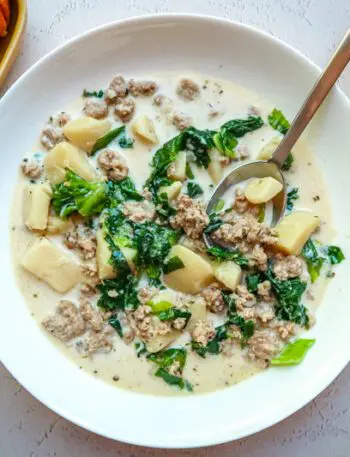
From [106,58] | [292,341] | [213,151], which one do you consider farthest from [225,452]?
[106,58]

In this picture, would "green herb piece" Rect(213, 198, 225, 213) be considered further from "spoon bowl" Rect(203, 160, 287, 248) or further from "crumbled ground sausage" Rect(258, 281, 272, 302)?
"crumbled ground sausage" Rect(258, 281, 272, 302)

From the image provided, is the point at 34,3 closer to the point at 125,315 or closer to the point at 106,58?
the point at 106,58

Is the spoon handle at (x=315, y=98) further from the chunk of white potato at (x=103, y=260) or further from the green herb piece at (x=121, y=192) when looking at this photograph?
the chunk of white potato at (x=103, y=260)

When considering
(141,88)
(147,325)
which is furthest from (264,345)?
(141,88)

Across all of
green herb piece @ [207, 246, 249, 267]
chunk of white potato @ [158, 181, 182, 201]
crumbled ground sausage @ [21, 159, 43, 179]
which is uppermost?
chunk of white potato @ [158, 181, 182, 201]

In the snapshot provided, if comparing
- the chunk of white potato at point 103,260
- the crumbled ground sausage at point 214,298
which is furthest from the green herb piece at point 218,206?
the chunk of white potato at point 103,260

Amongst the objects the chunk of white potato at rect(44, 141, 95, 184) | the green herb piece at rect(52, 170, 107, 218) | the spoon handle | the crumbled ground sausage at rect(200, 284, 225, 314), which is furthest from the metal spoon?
the chunk of white potato at rect(44, 141, 95, 184)

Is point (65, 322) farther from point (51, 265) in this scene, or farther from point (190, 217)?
point (190, 217)
